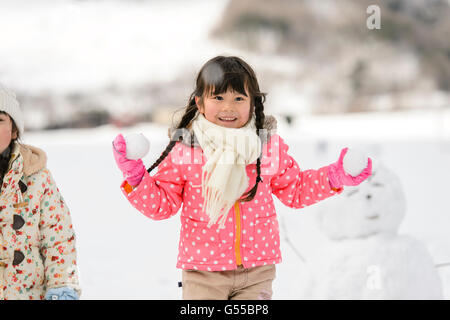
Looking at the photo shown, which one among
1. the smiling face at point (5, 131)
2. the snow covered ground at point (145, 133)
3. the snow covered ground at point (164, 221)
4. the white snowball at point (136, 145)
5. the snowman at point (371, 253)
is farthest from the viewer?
the snow covered ground at point (145, 133)

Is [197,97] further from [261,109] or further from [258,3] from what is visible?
[258,3]

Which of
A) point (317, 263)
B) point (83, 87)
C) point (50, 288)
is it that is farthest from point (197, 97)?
point (83, 87)

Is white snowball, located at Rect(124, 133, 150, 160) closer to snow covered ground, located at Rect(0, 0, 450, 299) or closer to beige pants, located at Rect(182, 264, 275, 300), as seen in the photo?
beige pants, located at Rect(182, 264, 275, 300)

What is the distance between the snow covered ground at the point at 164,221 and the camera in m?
2.55

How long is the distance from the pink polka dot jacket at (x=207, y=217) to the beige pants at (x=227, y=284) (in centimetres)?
2

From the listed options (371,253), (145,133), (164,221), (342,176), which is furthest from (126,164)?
(145,133)

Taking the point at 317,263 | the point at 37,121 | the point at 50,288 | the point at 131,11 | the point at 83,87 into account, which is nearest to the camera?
the point at 50,288

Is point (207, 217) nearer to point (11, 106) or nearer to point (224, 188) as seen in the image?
point (224, 188)

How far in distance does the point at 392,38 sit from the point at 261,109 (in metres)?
14.6

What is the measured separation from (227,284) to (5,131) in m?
0.63

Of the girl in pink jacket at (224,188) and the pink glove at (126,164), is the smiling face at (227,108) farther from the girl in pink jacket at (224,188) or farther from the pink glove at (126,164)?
the pink glove at (126,164)

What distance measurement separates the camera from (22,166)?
122 centimetres

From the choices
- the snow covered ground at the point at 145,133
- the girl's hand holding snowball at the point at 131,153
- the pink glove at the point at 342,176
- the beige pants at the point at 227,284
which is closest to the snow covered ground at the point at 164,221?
the snow covered ground at the point at 145,133

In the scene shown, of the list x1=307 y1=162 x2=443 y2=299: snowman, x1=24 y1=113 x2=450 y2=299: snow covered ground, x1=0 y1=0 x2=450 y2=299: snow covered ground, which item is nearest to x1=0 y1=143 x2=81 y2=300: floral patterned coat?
x1=0 y1=0 x2=450 y2=299: snow covered ground
